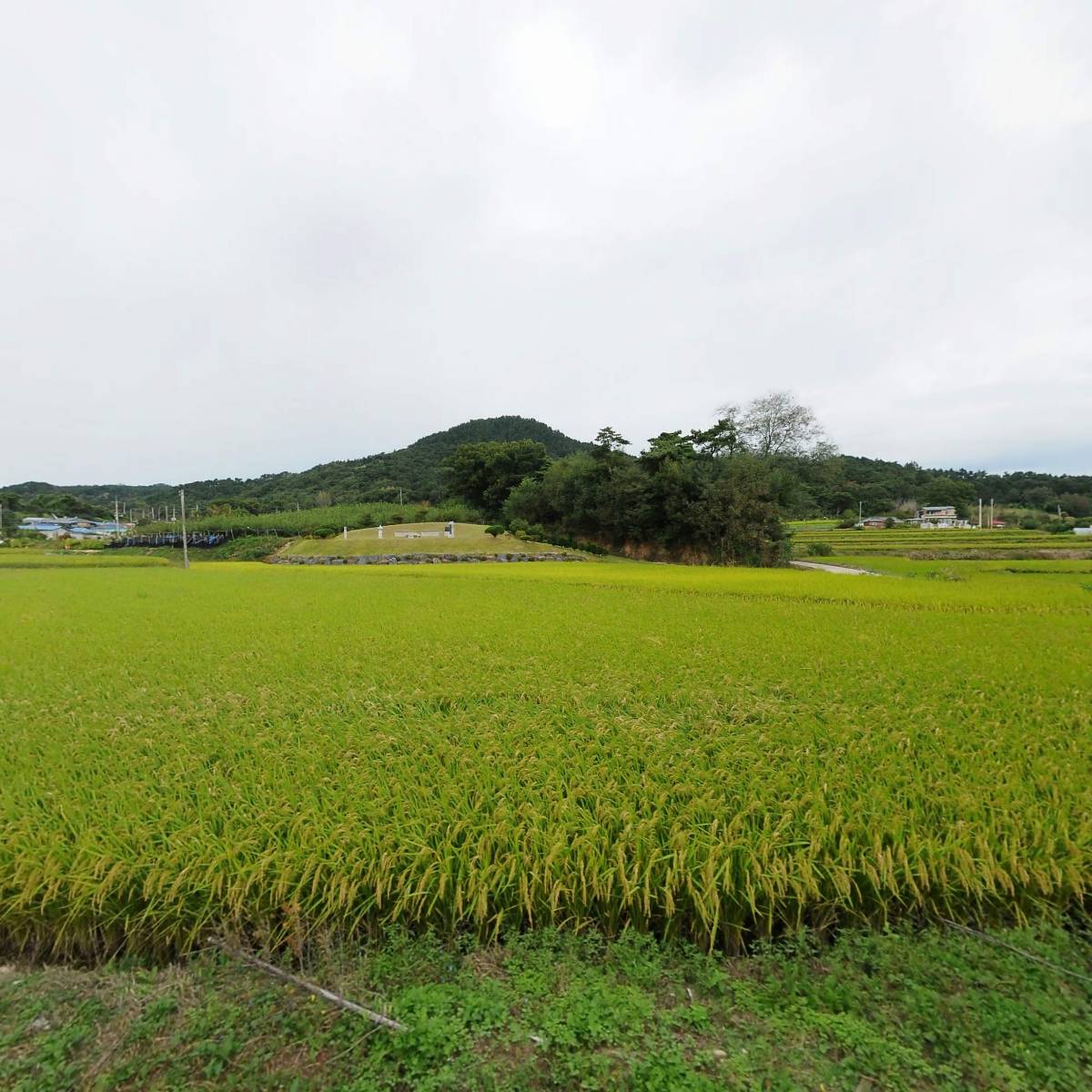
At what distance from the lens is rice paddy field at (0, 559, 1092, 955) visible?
7.38ft

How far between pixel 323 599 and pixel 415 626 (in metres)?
4.41

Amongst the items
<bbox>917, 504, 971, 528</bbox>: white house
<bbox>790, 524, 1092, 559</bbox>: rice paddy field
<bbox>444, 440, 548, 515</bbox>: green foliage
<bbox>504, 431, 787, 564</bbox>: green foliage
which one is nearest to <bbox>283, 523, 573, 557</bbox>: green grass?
<bbox>504, 431, 787, 564</bbox>: green foliage

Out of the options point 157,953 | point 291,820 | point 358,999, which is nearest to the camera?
point 358,999

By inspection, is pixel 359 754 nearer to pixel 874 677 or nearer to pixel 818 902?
pixel 818 902

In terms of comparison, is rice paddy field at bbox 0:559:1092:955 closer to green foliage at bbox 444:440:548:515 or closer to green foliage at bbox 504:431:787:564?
green foliage at bbox 504:431:787:564

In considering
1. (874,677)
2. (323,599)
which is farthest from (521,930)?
(323,599)

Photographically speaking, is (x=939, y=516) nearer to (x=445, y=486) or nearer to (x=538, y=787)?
(x=445, y=486)

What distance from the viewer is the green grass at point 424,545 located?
28859 millimetres

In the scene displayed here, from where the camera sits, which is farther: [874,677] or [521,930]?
[874,677]

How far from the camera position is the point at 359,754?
11.2 feet

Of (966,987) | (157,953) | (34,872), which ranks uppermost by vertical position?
(34,872)

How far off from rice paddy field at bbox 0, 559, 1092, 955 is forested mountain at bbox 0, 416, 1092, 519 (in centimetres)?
3732

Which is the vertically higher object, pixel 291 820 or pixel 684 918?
pixel 291 820

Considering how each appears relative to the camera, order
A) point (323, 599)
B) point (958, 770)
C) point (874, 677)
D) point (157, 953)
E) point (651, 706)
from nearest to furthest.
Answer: point (157, 953)
point (958, 770)
point (651, 706)
point (874, 677)
point (323, 599)
